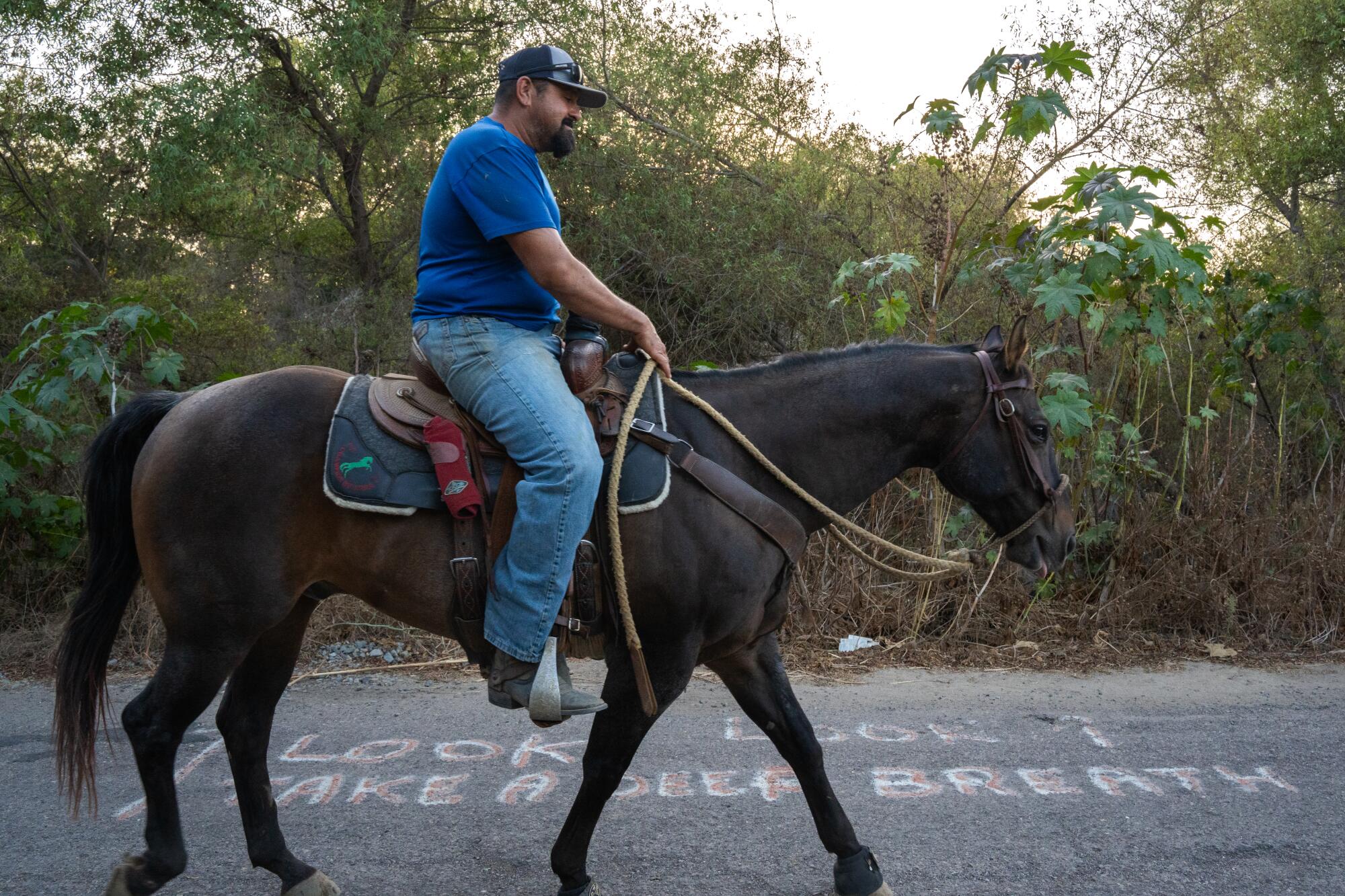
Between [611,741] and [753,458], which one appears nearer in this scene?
[611,741]

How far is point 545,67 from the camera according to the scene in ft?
9.95

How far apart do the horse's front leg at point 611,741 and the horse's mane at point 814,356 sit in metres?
0.94

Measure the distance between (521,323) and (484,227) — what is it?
35 centimetres

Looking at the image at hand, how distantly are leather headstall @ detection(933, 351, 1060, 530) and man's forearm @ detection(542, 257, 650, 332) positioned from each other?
1153mm

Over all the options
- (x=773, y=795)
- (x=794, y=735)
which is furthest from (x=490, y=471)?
(x=773, y=795)

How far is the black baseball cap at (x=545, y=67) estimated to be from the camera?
3.03 meters

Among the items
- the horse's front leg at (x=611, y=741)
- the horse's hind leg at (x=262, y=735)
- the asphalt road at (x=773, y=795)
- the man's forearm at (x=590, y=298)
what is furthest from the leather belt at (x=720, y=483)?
the horse's hind leg at (x=262, y=735)

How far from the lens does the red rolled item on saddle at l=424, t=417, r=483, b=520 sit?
2977 mm

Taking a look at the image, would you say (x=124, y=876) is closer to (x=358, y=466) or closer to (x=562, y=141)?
(x=358, y=466)

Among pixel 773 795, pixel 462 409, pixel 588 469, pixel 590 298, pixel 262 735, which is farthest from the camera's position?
pixel 773 795

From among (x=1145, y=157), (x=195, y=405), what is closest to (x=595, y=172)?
(x=1145, y=157)

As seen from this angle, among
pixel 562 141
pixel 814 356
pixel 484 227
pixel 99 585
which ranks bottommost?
pixel 99 585

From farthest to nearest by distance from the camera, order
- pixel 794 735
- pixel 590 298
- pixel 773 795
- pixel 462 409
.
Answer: pixel 773 795 < pixel 794 735 < pixel 462 409 < pixel 590 298

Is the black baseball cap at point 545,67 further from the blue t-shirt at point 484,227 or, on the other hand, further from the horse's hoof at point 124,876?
the horse's hoof at point 124,876
